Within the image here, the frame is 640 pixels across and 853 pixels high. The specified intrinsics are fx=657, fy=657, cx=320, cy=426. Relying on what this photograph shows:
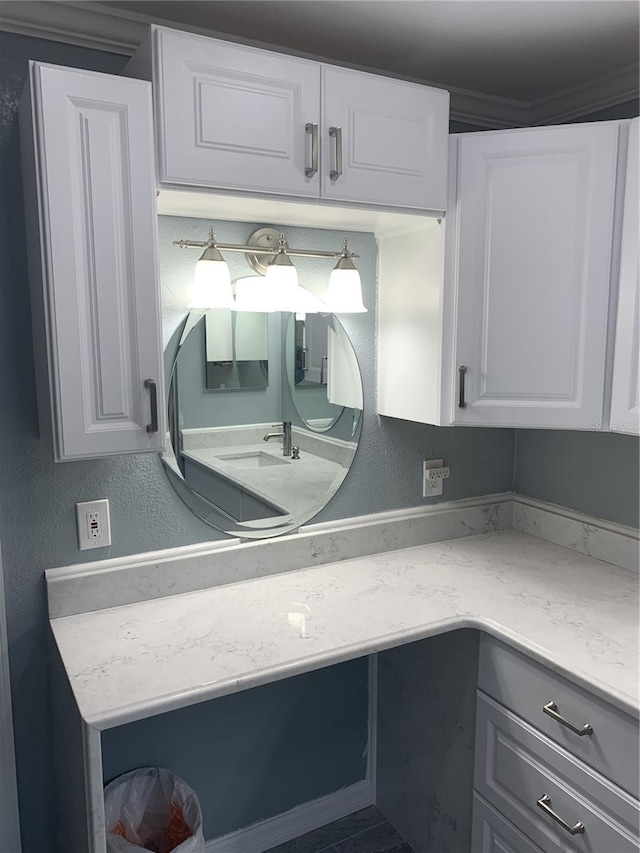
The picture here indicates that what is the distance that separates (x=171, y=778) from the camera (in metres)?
1.87

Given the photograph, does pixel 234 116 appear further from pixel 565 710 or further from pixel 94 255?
pixel 565 710

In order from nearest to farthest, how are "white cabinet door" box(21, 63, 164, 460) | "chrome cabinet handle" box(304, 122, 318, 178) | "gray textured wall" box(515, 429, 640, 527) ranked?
"white cabinet door" box(21, 63, 164, 460) → "chrome cabinet handle" box(304, 122, 318, 178) → "gray textured wall" box(515, 429, 640, 527)

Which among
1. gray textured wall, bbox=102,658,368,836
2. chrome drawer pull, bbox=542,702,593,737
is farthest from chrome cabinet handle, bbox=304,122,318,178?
gray textured wall, bbox=102,658,368,836

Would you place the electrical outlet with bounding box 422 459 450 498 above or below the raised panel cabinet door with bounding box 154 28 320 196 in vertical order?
below

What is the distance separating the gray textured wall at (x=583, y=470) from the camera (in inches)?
80.0

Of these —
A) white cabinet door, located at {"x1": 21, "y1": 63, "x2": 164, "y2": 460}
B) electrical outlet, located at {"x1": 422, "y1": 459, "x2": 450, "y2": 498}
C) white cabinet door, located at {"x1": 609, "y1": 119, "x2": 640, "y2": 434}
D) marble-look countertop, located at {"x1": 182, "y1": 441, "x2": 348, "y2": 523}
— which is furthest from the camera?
electrical outlet, located at {"x1": 422, "y1": 459, "x2": 450, "y2": 498}

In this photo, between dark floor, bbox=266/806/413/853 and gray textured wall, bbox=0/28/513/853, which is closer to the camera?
gray textured wall, bbox=0/28/513/853

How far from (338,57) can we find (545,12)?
56cm

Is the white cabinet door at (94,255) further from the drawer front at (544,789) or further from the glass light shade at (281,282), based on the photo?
the drawer front at (544,789)

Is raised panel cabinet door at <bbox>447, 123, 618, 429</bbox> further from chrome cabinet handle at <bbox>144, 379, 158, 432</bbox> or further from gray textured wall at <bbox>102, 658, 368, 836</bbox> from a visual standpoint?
gray textured wall at <bbox>102, 658, 368, 836</bbox>

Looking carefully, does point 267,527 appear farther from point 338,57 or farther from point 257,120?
point 338,57

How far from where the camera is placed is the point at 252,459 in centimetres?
194

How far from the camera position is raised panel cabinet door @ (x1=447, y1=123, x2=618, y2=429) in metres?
1.73

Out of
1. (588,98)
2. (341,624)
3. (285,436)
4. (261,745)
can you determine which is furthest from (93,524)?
(588,98)
